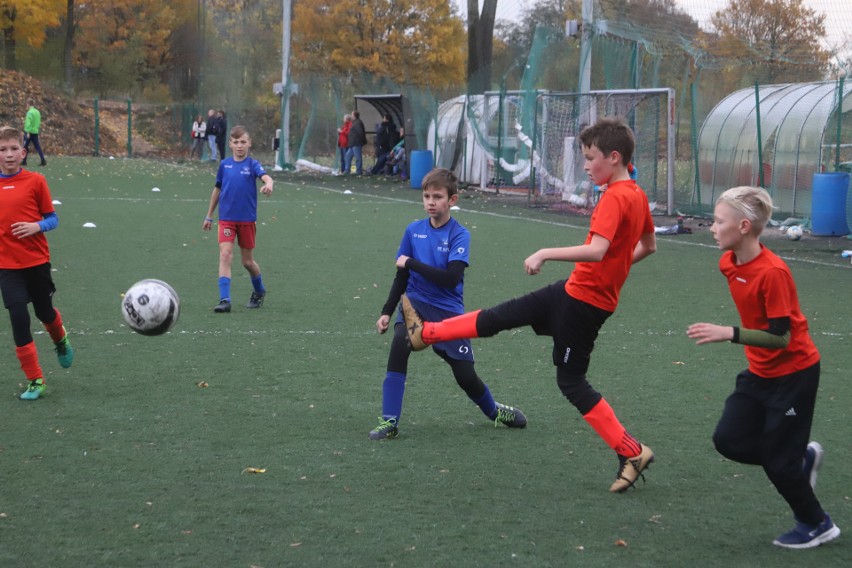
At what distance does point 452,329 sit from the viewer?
492 cm

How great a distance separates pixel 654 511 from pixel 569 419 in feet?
4.98

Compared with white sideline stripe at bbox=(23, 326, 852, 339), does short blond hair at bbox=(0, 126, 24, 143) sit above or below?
above

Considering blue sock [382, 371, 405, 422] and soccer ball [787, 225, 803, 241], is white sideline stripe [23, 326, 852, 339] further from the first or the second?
soccer ball [787, 225, 803, 241]

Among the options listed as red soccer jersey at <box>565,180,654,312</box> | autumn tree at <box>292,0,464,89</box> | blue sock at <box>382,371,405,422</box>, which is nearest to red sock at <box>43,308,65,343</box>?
blue sock at <box>382,371,405,422</box>

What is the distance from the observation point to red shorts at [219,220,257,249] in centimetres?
955

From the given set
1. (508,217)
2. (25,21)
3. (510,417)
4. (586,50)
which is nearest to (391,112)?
(586,50)

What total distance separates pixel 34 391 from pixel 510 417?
2808 millimetres

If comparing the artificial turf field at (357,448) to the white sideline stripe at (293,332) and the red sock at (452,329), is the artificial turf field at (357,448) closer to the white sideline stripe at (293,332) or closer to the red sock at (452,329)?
the white sideline stripe at (293,332)

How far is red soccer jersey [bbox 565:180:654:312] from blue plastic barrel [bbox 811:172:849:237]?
1228cm

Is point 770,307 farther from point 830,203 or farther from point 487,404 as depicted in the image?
point 830,203

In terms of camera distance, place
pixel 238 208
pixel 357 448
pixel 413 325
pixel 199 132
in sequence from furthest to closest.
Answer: pixel 199 132, pixel 238 208, pixel 357 448, pixel 413 325

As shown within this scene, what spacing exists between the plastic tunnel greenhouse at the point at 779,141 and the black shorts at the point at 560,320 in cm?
1282

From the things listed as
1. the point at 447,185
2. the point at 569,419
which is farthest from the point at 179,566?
the point at 569,419

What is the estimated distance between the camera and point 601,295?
4.63 metres
